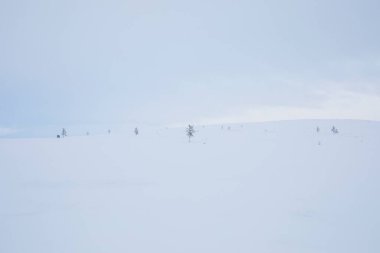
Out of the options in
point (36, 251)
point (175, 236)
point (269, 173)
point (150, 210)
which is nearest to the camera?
point (36, 251)

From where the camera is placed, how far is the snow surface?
5.31 meters

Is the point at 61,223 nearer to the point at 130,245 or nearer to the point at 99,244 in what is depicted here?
the point at 99,244

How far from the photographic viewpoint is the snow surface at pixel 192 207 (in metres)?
5.31

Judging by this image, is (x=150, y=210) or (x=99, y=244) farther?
(x=150, y=210)

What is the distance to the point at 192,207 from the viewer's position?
7.36 meters

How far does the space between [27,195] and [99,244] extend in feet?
14.4

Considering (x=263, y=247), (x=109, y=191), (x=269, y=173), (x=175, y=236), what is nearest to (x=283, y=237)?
(x=263, y=247)

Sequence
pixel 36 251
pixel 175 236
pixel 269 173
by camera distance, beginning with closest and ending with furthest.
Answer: pixel 36 251, pixel 175 236, pixel 269 173

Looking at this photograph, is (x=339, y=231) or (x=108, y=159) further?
(x=108, y=159)

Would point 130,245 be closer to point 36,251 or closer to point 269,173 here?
point 36,251

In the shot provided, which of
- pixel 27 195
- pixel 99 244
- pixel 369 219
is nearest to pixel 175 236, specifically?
pixel 99 244

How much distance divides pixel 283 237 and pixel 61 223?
4045 millimetres

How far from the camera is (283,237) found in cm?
559

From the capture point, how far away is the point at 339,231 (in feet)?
19.1
